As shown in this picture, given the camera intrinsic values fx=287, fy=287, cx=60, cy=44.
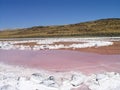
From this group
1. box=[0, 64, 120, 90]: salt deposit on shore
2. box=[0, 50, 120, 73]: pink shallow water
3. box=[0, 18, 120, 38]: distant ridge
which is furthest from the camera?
box=[0, 18, 120, 38]: distant ridge

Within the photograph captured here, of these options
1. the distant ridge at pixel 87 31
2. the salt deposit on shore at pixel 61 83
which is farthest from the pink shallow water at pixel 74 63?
the distant ridge at pixel 87 31

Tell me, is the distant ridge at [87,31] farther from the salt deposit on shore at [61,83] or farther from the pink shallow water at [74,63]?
the salt deposit on shore at [61,83]

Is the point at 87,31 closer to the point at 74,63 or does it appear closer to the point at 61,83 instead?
the point at 74,63

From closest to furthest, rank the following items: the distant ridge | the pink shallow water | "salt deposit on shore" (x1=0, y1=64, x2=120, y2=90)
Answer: "salt deposit on shore" (x1=0, y1=64, x2=120, y2=90), the pink shallow water, the distant ridge

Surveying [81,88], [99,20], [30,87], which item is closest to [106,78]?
[81,88]

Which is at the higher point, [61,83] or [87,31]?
[87,31]

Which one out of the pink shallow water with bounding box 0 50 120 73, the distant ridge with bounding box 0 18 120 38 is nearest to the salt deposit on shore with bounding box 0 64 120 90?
the pink shallow water with bounding box 0 50 120 73

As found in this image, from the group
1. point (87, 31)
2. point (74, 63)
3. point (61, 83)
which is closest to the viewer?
point (61, 83)

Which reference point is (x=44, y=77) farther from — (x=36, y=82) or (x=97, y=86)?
(x=97, y=86)

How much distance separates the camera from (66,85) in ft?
29.6

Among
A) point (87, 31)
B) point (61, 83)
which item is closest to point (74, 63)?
point (61, 83)

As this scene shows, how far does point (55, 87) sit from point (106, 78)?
1769 mm

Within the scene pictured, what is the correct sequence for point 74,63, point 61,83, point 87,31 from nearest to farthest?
point 61,83, point 74,63, point 87,31

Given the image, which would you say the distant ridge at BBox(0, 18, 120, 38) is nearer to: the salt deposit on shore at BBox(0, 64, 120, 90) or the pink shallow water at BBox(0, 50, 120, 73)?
the pink shallow water at BBox(0, 50, 120, 73)
